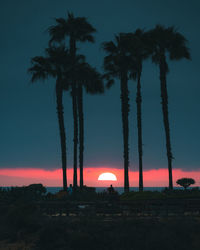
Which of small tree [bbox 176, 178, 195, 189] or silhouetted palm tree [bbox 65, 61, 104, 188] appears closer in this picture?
silhouetted palm tree [bbox 65, 61, 104, 188]

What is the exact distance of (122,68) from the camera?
41.8 metres

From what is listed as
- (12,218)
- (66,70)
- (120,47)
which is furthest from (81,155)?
(12,218)

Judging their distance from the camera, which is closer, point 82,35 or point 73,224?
point 73,224

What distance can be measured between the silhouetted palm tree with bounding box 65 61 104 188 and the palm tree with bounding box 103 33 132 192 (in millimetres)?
1876

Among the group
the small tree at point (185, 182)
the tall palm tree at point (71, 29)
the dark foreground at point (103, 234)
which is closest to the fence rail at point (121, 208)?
the dark foreground at point (103, 234)

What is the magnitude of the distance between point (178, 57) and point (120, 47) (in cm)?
633

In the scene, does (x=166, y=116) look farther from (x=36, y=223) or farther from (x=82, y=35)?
(x=36, y=223)

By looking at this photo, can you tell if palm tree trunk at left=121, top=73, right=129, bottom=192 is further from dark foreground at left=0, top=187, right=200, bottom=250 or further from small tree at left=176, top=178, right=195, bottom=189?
small tree at left=176, top=178, right=195, bottom=189

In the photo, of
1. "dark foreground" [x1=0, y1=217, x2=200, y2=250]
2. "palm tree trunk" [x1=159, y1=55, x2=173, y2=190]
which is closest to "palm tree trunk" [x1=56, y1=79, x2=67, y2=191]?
"palm tree trunk" [x1=159, y1=55, x2=173, y2=190]

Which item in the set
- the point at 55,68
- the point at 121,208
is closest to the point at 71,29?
the point at 55,68

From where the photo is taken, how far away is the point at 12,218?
23250mm

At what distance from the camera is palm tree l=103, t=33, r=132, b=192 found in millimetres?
39500

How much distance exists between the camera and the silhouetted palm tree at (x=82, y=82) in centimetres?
4162

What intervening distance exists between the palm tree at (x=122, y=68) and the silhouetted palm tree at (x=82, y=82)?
6.15ft
